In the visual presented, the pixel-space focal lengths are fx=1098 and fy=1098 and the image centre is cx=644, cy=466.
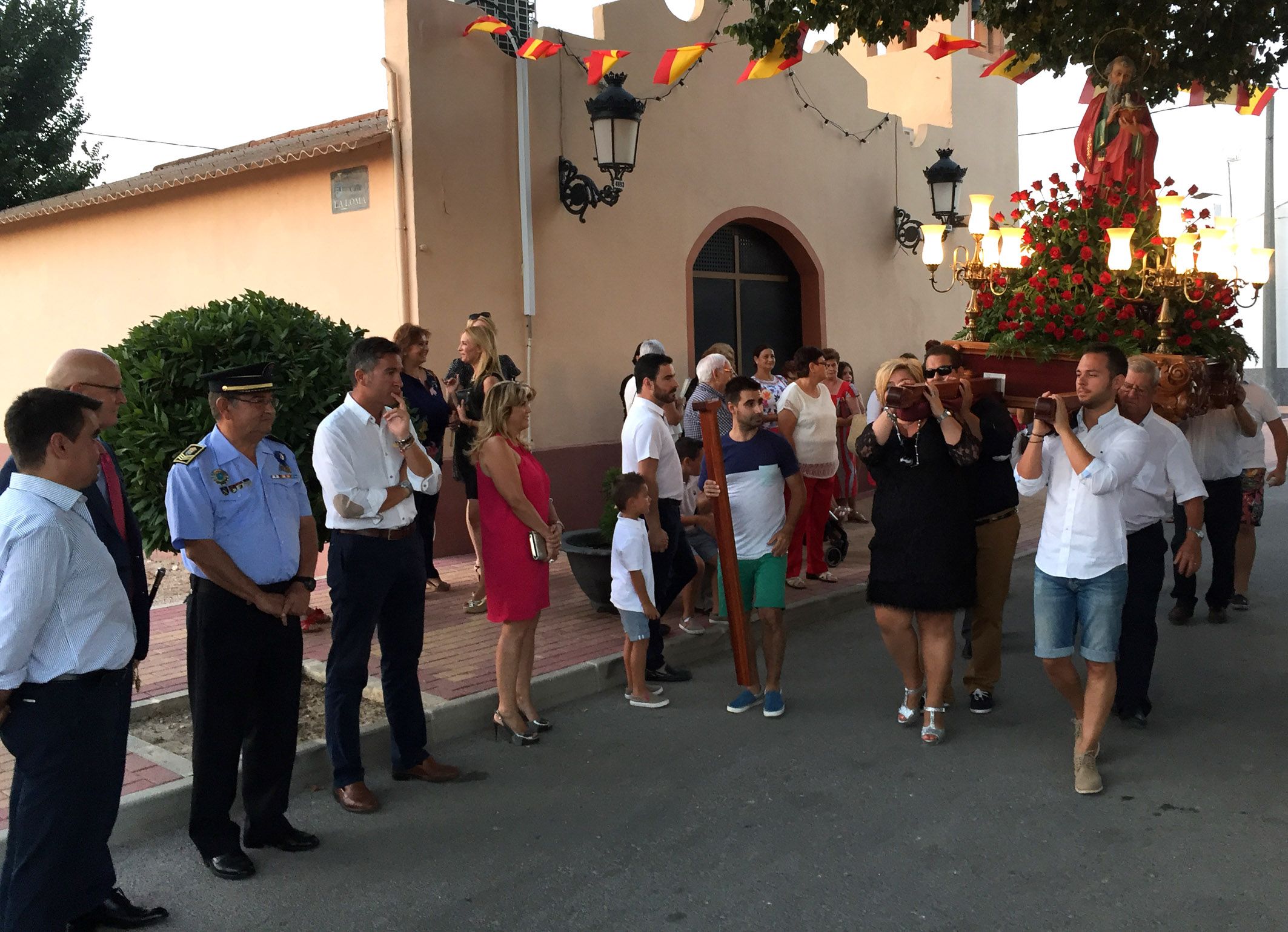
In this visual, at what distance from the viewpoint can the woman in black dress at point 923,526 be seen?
17.5 feet

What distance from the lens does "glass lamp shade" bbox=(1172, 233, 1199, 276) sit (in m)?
5.77

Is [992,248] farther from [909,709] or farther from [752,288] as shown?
[752,288]

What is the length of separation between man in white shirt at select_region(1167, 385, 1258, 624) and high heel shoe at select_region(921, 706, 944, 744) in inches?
131

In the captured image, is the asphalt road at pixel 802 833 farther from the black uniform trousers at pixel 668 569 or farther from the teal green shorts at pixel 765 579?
the teal green shorts at pixel 765 579

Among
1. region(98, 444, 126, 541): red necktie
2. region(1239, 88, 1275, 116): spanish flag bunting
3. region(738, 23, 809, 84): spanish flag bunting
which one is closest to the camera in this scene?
region(98, 444, 126, 541): red necktie

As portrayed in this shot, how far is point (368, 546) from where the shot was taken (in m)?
4.70

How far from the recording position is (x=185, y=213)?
11406 millimetres

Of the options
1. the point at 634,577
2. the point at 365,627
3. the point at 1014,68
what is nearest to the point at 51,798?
the point at 365,627

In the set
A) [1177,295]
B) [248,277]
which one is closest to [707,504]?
[1177,295]

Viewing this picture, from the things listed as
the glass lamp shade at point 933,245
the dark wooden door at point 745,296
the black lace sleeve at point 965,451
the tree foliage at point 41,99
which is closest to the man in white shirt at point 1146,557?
the black lace sleeve at point 965,451

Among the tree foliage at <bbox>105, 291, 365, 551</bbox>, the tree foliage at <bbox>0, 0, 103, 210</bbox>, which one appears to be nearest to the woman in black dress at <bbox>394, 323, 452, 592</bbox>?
the tree foliage at <bbox>105, 291, 365, 551</bbox>

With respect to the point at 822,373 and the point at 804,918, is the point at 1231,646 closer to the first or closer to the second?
the point at 822,373

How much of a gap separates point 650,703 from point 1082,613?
238 centimetres

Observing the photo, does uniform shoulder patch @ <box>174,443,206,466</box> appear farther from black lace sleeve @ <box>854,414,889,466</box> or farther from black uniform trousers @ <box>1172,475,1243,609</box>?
black uniform trousers @ <box>1172,475,1243,609</box>
